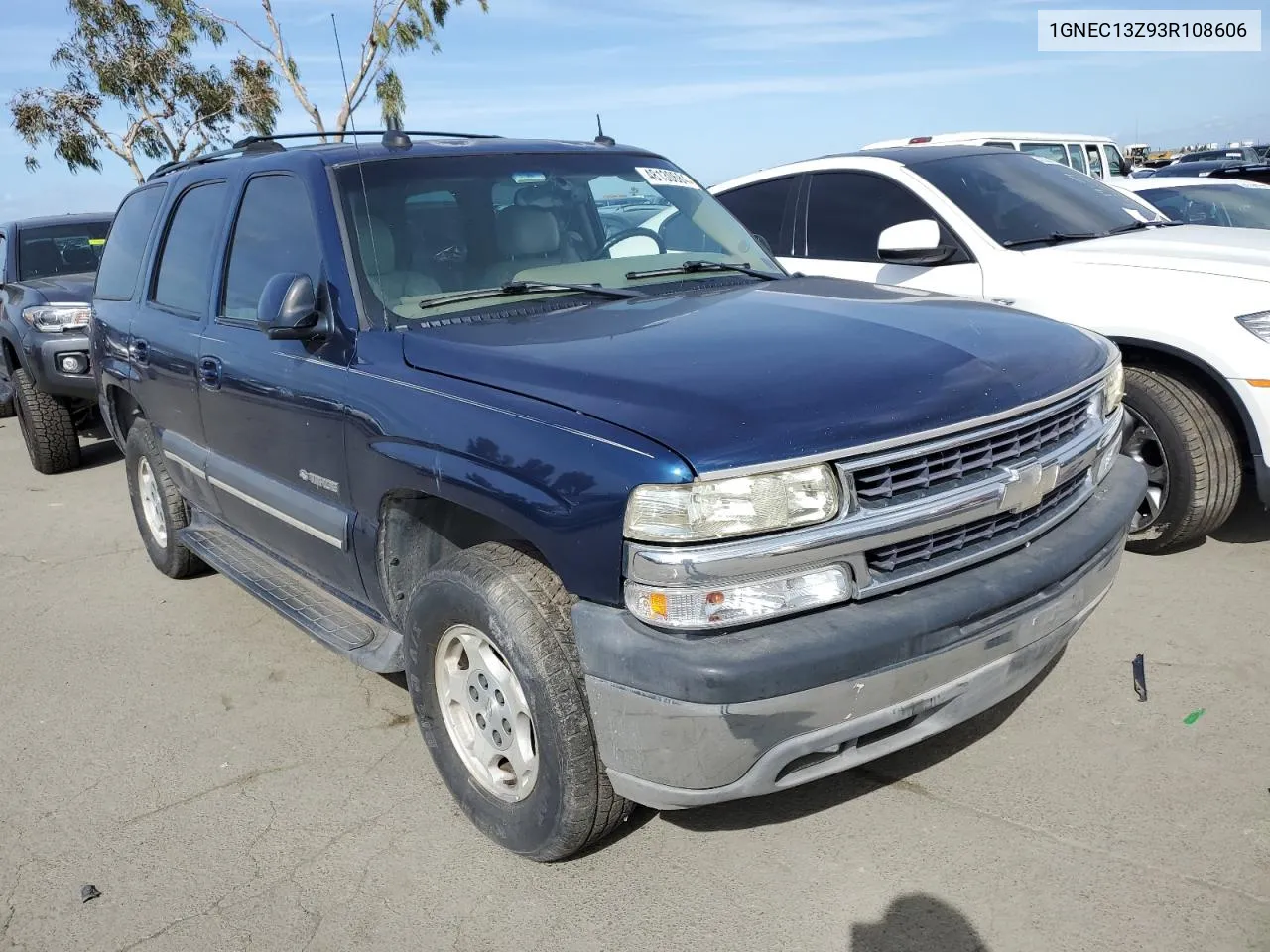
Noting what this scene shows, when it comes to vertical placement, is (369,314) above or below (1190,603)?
above

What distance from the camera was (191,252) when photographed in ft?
14.0

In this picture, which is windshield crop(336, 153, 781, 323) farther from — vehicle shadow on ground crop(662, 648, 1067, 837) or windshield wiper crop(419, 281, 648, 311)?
vehicle shadow on ground crop(662, 648, 1067, 837)

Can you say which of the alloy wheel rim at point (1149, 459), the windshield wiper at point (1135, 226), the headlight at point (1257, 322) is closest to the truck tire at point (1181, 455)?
the alloy wheel rim at point (1149, 459)

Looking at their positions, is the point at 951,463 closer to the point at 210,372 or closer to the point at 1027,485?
the point at 1027,485

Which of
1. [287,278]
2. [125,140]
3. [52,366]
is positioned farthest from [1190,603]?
[125,140]

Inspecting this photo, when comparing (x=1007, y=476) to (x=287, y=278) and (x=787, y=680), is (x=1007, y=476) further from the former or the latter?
(x=287, y=278)

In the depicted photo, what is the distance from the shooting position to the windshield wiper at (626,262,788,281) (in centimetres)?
353

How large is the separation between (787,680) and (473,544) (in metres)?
1.15

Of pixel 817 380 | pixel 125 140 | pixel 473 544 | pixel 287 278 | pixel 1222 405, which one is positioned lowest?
pixel 1222 405

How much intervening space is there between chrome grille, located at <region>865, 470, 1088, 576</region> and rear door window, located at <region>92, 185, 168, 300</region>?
3.78 metres

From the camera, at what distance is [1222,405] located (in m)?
4.42

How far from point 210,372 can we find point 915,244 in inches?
119

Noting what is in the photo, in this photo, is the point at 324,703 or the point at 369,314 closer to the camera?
the point at 369,314

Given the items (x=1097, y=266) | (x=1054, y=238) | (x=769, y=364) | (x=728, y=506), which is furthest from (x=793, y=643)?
(x=1054, y=238)
